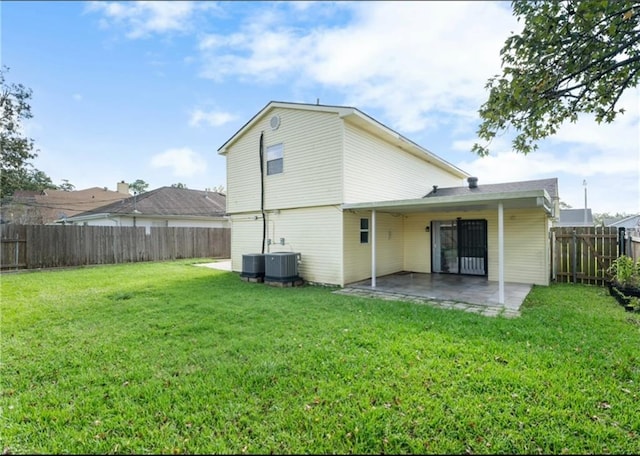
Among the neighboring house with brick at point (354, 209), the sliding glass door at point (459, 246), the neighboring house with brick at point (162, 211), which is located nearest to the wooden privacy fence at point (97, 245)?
the neighboring house with brick at point (162, 211)

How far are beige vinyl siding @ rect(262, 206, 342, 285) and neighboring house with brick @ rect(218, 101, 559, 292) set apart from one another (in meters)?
0.03

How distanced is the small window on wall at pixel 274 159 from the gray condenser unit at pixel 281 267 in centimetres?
302

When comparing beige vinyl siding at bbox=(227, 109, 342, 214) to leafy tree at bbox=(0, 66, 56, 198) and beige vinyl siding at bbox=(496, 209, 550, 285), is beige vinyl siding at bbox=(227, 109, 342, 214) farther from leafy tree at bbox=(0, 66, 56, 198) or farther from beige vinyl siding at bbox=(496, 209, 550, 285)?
leafy tree at bbox=(0, 66, 56, 198)

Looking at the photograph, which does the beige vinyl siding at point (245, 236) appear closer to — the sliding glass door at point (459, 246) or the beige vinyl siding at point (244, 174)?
the beige vinyl siding at point (244, 174)

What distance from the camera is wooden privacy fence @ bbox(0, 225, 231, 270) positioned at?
38.8 feet

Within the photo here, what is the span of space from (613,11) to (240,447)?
5.83 meters

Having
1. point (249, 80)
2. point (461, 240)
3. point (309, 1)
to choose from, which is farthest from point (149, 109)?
point (461, 240)

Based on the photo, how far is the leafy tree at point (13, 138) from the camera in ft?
48.3

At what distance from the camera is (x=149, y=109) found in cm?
1154

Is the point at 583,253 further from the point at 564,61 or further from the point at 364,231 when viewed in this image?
the point at 564,61

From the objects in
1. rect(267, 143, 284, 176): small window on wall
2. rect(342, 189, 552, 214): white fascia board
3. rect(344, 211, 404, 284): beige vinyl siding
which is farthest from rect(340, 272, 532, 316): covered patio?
rect(267, 143, 284, 176): small window on wall

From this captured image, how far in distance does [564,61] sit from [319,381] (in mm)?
5164

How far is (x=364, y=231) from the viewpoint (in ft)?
32.1

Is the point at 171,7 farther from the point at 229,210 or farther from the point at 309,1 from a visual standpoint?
the point at 229,210
